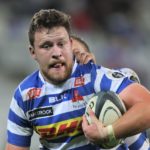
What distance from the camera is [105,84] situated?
296cm

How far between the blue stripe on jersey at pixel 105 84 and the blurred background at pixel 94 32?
3.73 meters

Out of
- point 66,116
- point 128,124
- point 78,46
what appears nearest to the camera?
point 128,124

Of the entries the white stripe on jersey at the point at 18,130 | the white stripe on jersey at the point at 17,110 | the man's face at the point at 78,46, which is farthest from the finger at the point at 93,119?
the man's face at the point at 78,46

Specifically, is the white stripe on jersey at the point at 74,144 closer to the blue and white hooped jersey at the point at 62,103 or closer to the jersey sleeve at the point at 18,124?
the blue and white hooped jersey at the point at 62,103

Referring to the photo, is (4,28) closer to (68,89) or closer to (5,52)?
(5,52)

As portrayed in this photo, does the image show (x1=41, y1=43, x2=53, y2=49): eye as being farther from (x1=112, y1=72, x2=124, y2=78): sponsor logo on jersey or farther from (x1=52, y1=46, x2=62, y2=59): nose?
(x1=112, y1=72, x2=124, y2=78): sponsor logo on jersey

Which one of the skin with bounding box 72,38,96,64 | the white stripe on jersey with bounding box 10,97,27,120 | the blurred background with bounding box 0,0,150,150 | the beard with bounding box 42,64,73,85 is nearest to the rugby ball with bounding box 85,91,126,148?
the beard with bounding box 42,64,73,85

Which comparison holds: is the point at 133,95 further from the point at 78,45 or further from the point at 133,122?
the point at 78,45

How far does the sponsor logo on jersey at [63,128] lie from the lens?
3.07m

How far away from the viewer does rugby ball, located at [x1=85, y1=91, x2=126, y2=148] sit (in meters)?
2.81

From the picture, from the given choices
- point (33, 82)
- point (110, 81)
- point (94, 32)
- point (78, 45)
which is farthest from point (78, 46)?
point (94, 32)

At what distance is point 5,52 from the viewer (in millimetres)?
6875

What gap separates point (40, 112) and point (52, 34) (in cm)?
44

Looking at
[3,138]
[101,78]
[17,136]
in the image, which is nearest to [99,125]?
[101,78]
